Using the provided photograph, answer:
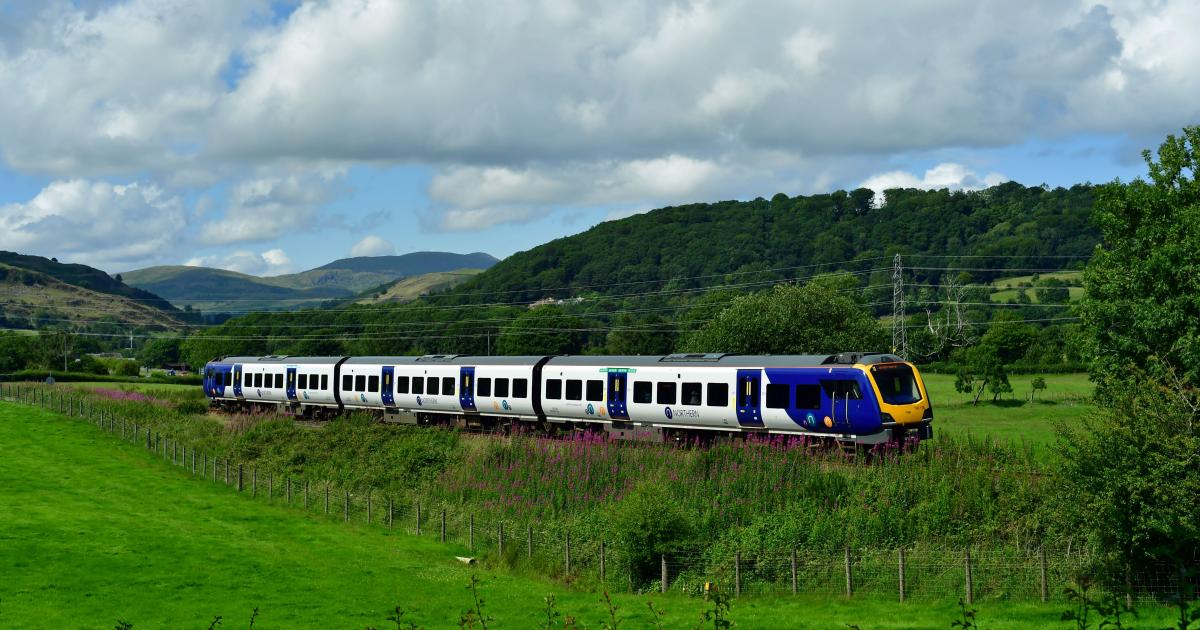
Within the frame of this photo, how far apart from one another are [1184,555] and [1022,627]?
559cm

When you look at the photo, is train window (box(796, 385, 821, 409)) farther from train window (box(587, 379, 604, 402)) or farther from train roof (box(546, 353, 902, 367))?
train window (box(587, 379, 604, 402))

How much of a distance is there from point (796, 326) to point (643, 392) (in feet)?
72.6

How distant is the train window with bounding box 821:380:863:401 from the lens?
3103cm

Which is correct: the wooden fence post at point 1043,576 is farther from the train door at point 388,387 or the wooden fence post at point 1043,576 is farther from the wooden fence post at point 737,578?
the train door at point 388,387

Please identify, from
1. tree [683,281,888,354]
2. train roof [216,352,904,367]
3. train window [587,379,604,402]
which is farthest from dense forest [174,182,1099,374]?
train window [587,379,604,402]

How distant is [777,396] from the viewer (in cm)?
3312

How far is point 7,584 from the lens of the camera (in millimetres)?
23484

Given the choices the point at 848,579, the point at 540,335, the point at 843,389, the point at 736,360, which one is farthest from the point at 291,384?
the point at 540,335

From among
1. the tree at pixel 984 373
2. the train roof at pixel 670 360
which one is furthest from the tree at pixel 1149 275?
the tree at pixel 984 373

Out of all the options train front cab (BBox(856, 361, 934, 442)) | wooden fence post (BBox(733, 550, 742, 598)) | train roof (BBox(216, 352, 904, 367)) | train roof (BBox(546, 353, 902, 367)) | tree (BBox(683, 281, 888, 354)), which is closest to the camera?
wooden fence post (BBox(733, 550, 742, 598))

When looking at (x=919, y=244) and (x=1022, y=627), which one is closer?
(x=1022, y=627)

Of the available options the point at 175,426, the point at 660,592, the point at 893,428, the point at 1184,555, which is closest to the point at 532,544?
the point at 660,592

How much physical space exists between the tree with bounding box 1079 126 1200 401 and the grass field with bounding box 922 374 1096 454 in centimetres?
718

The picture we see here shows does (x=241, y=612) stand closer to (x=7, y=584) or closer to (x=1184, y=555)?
(x=7, y=584)
